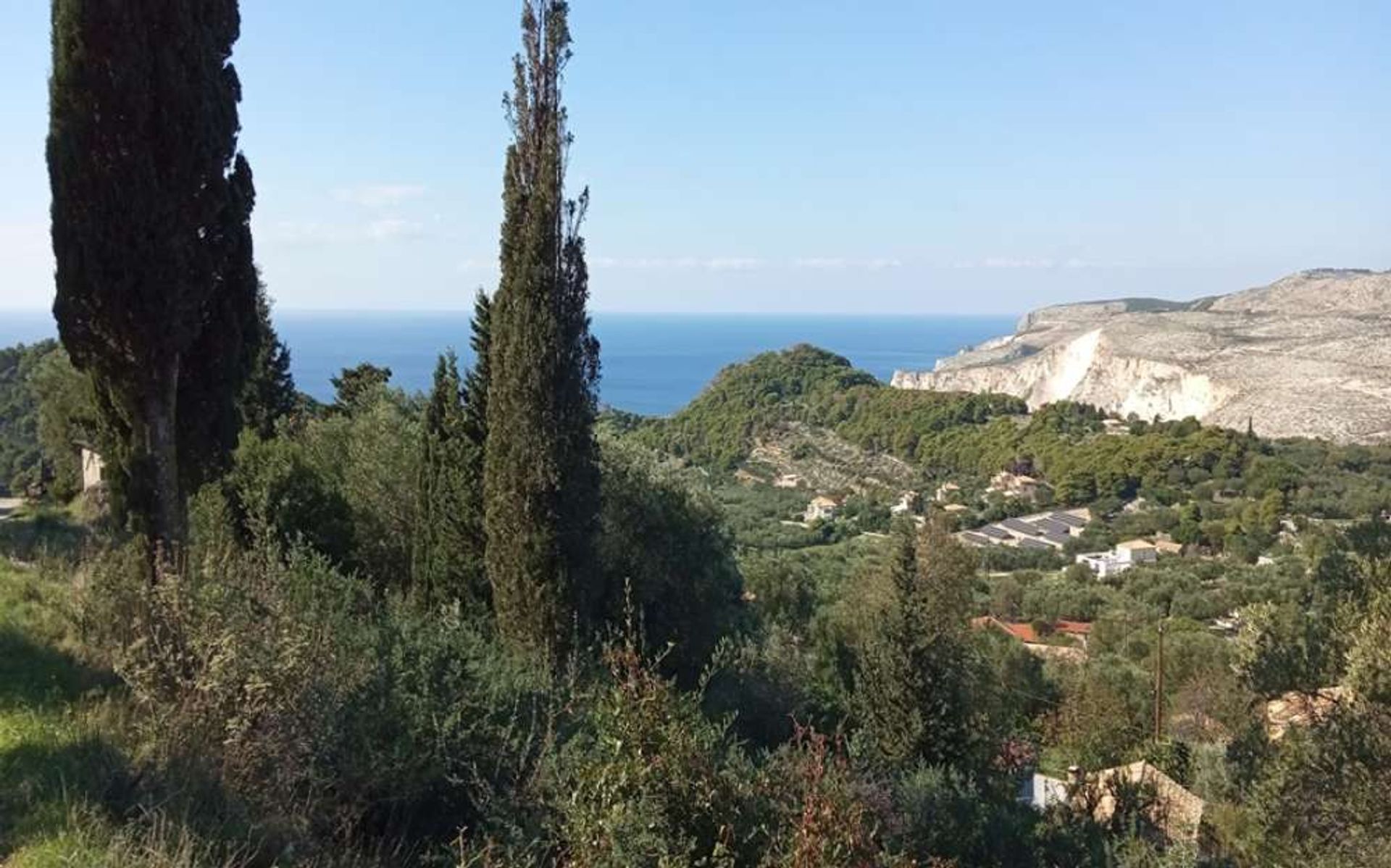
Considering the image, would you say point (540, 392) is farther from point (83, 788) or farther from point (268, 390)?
point (268, 390)

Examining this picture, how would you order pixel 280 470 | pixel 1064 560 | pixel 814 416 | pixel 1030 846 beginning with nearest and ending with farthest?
pixel 1030 846, pixel 280 470, pixel 1064 560, pixel 814 416

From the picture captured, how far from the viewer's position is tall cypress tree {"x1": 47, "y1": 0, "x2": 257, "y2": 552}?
22.5ft

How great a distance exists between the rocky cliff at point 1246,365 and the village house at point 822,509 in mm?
24256

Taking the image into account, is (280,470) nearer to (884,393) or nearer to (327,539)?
(327,539)

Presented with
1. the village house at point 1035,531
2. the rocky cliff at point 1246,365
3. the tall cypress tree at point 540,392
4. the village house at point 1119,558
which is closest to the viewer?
the tall cypress tree at point 540,392

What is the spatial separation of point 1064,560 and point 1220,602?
32.0 feet

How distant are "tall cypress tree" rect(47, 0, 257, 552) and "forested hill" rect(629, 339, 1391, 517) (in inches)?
952

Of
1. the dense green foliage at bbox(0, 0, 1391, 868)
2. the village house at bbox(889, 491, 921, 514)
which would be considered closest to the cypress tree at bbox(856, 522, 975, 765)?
the dense green foliage at bbox(0, 0, 1391, 868)

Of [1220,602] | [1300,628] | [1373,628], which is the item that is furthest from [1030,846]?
[1220,602]

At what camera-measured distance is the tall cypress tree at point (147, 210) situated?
6852 millimetres

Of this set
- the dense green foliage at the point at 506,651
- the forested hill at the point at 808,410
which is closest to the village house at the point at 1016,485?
the forested hill at the point at 808,410

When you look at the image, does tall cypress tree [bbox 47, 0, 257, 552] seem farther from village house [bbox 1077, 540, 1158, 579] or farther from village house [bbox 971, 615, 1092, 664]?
village house [bbox 1077, 540, 1158, 579]

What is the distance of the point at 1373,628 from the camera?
361 inches

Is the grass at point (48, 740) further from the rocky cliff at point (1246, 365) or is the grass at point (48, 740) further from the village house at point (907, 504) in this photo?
the rocky cliff at point (1246, 365)
